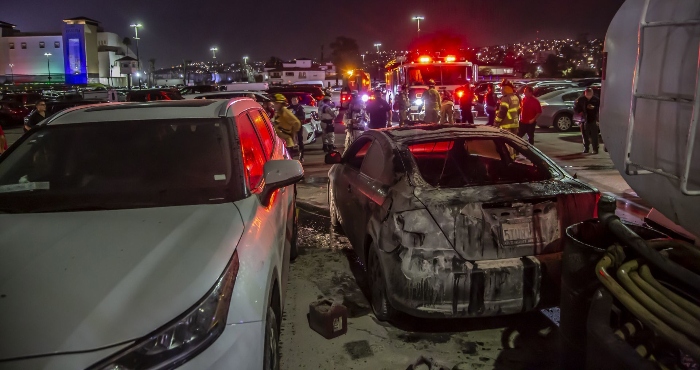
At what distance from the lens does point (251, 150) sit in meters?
4.36

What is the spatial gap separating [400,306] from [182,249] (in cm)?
184

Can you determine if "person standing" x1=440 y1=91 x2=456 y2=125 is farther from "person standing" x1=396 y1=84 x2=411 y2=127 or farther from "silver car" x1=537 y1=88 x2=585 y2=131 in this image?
"silver car" x1=537 y1=88 x2=585 y2=131

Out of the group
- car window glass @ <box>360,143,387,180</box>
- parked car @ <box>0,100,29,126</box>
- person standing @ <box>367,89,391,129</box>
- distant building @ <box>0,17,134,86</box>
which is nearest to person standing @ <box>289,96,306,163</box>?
person standing @ <box>367,89,391,129</box>

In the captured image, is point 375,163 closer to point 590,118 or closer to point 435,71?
point 590,118

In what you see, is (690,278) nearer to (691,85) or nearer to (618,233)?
(618,233)

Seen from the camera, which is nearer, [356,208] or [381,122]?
[356,208]

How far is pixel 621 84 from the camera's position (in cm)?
293

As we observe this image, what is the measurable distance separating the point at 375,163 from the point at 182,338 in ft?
9.31

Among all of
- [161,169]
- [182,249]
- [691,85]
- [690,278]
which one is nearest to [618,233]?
[690,278]

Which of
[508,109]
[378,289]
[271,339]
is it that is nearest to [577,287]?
[271,339]

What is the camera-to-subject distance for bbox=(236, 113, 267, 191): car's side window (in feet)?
13.2

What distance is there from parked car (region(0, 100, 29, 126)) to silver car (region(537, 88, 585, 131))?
25.7m

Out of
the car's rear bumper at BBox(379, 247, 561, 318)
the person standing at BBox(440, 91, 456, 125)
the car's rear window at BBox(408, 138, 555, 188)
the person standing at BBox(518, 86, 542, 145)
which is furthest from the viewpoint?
the person standing at BBox(440, 91, 456, 125)

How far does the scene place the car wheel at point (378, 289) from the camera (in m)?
4.38
